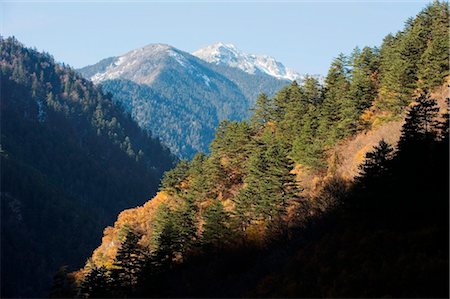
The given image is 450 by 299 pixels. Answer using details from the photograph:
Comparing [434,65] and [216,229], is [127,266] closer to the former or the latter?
[216,229]

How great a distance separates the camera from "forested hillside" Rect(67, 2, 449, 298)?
19.1m

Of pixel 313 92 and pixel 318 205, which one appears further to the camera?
pixel 313 92

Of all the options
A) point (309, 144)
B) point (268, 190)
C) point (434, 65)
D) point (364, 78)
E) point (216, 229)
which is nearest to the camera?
point (268, 190)

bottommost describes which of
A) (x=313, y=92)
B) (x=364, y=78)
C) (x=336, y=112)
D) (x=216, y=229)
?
(x=216, y=229)

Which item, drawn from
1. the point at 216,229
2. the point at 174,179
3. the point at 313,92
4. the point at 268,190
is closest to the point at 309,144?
the point at 268,190

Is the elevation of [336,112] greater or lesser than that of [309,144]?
greater

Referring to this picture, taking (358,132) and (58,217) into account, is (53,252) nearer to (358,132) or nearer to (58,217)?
(58,217)

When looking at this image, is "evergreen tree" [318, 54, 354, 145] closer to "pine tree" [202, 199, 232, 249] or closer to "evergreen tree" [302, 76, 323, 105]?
"evergreen tree" [302, 76, 323, 105]

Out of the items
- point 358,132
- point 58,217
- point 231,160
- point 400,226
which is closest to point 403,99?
point 358,132

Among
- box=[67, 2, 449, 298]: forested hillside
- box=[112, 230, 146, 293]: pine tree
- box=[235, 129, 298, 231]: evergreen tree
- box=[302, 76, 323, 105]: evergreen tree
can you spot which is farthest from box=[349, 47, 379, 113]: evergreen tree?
box=[112, 230, 146, 293]: pine tree

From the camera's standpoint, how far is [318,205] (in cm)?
3312

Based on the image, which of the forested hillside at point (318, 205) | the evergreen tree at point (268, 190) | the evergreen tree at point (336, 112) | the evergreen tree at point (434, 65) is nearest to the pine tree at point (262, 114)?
the forested hillside at point (318, 205)

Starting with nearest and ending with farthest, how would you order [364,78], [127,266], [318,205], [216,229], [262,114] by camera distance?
[318,205], [127,266], [216,229], [364,78], [262,114]

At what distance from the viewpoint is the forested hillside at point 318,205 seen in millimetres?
19125
